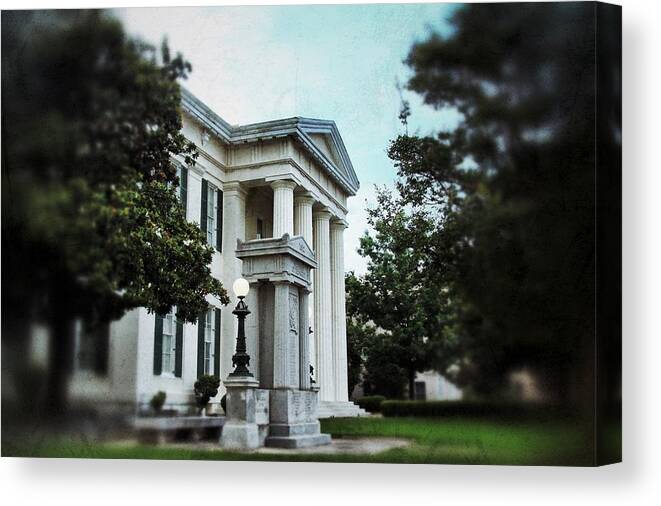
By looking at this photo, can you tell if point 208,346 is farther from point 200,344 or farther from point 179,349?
point 179,349

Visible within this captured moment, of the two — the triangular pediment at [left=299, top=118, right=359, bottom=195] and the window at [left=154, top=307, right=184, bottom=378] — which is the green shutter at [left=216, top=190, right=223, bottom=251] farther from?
the triangular pediment at [left=299, top=118, right=359, bottom=195]

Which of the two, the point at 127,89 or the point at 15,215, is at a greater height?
the point at 127,89

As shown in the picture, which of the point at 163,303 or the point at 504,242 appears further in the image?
the point at 163,303

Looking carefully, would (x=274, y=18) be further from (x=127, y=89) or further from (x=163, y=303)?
(x=163, y=303)

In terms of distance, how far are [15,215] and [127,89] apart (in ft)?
7.01

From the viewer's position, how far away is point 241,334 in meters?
11.2

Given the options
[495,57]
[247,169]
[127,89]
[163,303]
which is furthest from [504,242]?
[127,89]

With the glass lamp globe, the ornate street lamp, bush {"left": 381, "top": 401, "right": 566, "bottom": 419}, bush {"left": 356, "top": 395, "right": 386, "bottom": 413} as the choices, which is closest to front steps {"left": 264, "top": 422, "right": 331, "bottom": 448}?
bush {"left": 356, "top": 395, "right": 386, "bottom": 413}

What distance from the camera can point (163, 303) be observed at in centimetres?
1137

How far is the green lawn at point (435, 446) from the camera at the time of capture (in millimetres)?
10070

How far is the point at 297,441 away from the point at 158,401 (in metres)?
1.81

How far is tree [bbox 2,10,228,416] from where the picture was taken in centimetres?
1126

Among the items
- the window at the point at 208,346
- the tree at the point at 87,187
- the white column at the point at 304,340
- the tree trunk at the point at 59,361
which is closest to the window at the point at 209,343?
the window at the point at 208,346

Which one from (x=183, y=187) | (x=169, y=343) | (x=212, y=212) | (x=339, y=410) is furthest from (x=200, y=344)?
(x=183, y=187)
